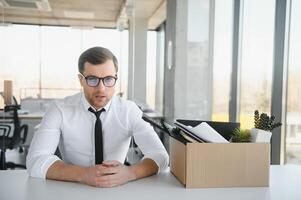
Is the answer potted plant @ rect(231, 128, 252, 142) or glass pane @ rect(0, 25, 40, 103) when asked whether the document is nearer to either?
potted plant @ rect(231, 128, 252, 142)

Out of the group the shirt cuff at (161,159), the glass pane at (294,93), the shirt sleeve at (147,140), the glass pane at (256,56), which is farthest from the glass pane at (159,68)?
the shirt cuff at (161,159)

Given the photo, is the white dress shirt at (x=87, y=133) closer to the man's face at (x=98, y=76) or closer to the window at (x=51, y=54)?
the man's face at (x=98, y=76)

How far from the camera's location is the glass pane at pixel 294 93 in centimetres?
256

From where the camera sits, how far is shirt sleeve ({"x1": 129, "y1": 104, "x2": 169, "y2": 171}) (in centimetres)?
132

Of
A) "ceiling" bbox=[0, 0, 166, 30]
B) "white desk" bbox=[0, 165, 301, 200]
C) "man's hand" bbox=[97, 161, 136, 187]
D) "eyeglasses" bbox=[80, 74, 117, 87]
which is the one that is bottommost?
"white desk" bbox=[0, 165, 301, 200]

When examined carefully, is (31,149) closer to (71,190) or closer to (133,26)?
(71,190)

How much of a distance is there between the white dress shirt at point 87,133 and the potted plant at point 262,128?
37 centimetres

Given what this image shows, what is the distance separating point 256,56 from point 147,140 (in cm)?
216

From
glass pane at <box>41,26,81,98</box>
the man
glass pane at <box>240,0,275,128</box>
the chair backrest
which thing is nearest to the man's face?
the man

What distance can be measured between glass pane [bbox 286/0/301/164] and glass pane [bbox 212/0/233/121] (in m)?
1.20

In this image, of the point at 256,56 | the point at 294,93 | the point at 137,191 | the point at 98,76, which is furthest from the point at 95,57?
the point at 256,56

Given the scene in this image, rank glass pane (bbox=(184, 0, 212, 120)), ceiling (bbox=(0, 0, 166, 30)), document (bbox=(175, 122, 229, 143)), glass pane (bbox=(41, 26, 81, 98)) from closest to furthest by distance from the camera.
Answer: document (bbox=(175, 122, 229, 143)) → glass pane (bbox=(184, 0, 212, 120)) → ceiling (bbox=(0, 0, 166, 30)) → glass pane (bbox=(41, 26, 81, 98))

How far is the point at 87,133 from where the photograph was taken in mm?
1474

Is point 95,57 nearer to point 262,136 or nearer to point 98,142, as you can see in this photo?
point 98,142
